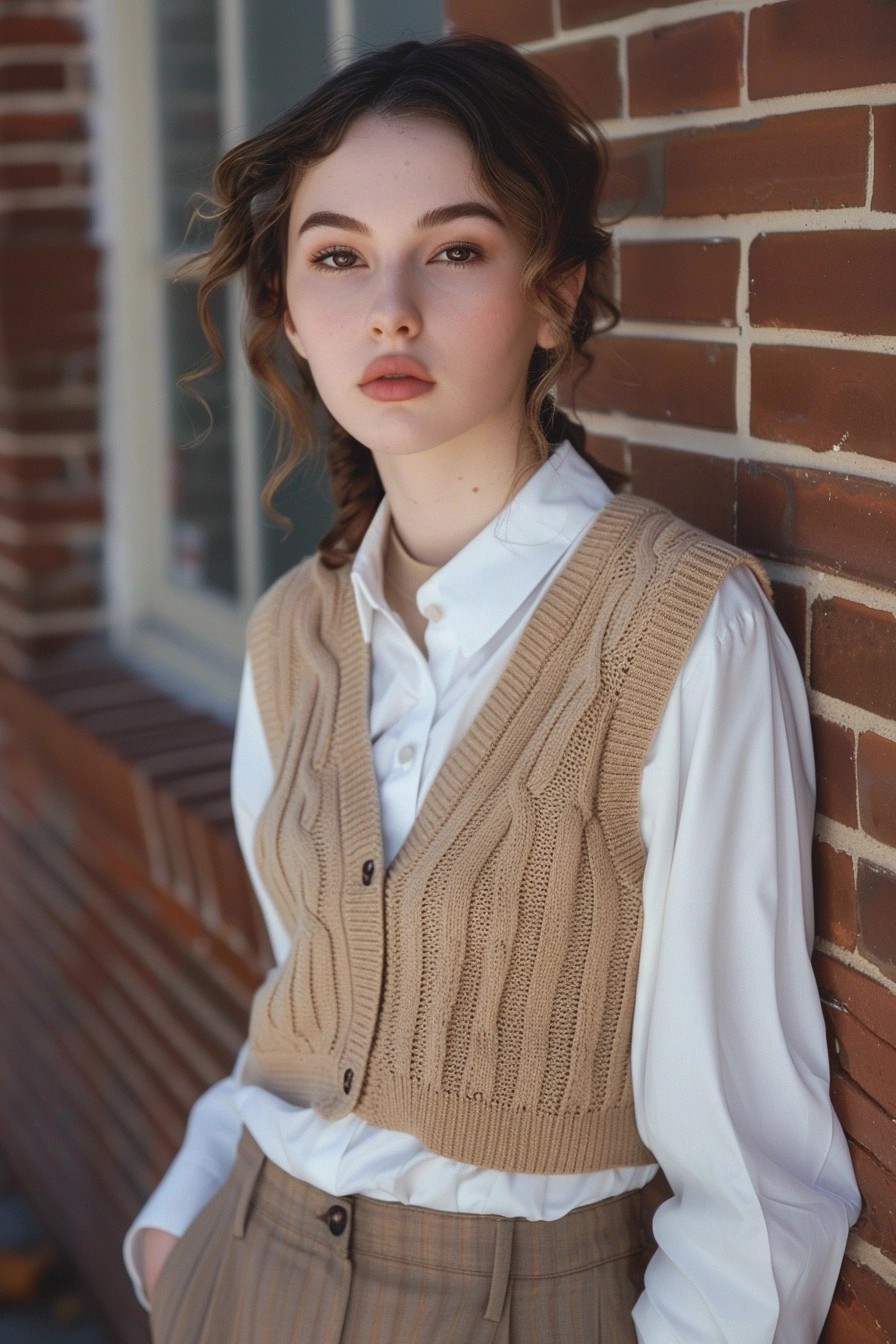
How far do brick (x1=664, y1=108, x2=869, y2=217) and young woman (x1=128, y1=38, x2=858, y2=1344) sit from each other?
11cm

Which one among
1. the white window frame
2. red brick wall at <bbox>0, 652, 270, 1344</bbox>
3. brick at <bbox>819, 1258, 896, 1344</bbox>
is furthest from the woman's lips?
the white window frame

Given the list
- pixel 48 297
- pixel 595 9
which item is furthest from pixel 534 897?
pixel 48 297

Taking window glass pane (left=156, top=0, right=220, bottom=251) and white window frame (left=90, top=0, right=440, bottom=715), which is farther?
white window frame (left=90, top=0, right=440, bottom=715)

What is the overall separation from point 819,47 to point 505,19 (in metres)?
0.65

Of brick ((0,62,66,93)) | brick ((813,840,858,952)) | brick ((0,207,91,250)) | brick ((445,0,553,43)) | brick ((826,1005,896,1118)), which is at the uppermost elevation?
brick ((0,62,66,93))

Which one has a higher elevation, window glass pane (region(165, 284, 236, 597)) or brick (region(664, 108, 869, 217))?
brick (region(664, 108, 869, 217))

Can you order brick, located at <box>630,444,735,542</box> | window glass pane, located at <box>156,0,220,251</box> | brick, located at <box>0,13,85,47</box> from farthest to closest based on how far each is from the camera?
brick, located at <box>0,13,85,47</box>
window glass pane, located at <box>156,0,220,251</box>
brick, located at <box>630,444,735,542</box>

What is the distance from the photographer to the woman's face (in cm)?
147

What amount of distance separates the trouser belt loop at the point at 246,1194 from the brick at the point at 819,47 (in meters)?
1.25

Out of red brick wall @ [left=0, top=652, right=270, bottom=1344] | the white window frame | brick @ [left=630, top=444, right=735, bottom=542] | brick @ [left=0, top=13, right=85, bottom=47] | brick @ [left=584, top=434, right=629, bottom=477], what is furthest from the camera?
brick @ [left=0, top=13, right=85, bottom=47]

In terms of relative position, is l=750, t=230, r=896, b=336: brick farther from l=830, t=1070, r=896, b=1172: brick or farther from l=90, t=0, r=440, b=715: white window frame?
l=90, t=0, r=440, b=715: white window frame

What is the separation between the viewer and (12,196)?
11.2ft

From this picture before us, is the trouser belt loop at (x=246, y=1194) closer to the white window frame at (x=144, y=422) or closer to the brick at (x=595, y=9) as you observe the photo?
the brick at (x=595, y=9)

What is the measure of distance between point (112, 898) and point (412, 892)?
1.99 m
